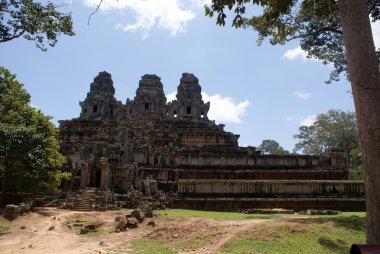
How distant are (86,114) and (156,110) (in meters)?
9.64

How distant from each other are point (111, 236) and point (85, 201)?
32.3 ft

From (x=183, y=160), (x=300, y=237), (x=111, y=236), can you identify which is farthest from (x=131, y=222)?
(x=183, y=160)

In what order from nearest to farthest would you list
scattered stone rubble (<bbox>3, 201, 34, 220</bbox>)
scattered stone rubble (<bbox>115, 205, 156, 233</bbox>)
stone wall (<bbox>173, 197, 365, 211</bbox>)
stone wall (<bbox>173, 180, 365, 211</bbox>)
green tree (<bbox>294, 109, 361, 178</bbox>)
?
scattered stone rubble (<bbox>115, 205, 156, 233</bbox>), scattered stone rubble (<bbox>3, 201, 34, 220</bbox>), stone wall (<bbox>173, 197, 365, 211</bbox>), stone wall (<bbox>173, 180, 365, 211</bbox>), green tree (<bbox>294, 109, 361, 178</bbox>)

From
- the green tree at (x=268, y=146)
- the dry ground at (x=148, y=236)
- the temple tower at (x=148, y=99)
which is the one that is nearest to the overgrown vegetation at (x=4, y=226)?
the dry ground at (x=148, y=236)

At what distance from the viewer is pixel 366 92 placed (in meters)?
6.23

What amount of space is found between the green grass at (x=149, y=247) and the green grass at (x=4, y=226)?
6.47 m

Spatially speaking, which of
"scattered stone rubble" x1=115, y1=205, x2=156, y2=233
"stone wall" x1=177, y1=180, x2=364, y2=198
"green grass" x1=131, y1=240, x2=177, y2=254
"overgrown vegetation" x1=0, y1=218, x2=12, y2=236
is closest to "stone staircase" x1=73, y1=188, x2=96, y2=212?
"overgrown vegetation" x1=0, y1=218, x2=12, y2=236

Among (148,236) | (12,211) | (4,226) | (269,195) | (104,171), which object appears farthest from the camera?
(104,171)

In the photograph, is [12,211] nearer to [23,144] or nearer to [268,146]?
[23,144]

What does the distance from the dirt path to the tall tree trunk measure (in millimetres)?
5928

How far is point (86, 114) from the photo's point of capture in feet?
159

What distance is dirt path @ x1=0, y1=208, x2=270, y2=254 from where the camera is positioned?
11.7 metres

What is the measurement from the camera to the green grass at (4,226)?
15.2 metres

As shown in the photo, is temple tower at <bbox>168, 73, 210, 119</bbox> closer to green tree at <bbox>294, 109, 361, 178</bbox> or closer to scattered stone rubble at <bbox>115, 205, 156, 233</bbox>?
green tree at <bbox>294, 109, 361, 178</bbox>
